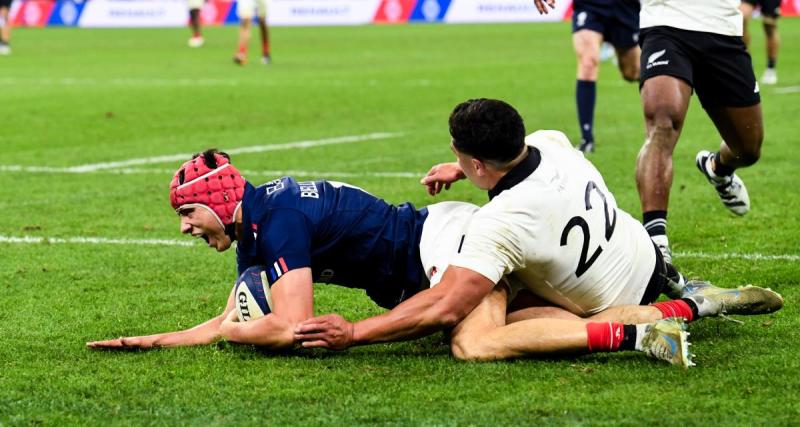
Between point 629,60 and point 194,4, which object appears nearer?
point 629,60

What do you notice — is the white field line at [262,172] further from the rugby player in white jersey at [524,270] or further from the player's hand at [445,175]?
the rugby player in white jersey at [524,270]

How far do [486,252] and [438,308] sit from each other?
0.97 ft

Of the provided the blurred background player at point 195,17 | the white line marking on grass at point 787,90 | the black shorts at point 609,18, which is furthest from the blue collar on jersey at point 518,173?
the blurred background player at point 195,17

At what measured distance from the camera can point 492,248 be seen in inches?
223

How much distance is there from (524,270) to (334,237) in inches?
31.8

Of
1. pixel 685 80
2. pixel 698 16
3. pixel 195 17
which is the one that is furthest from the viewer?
pixel 195 17

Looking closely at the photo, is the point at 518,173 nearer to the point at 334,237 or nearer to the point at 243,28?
the point at 334,237

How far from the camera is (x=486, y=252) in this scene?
18.5ft

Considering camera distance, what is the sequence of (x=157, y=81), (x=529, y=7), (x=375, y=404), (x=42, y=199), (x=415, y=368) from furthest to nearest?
(x=529, y=7) < (x=157, y=81) < (x=42, y=199) < (x=415, y=368) < (x=375, y=404)

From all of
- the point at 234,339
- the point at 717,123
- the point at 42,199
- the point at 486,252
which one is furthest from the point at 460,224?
the point at 42,199

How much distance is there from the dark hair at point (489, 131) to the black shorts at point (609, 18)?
758cm

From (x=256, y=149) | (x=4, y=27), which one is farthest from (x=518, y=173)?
(x=4, y=27)

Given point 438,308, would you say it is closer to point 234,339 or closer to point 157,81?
point 234,339

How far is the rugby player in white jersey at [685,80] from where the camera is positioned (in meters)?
7.80
